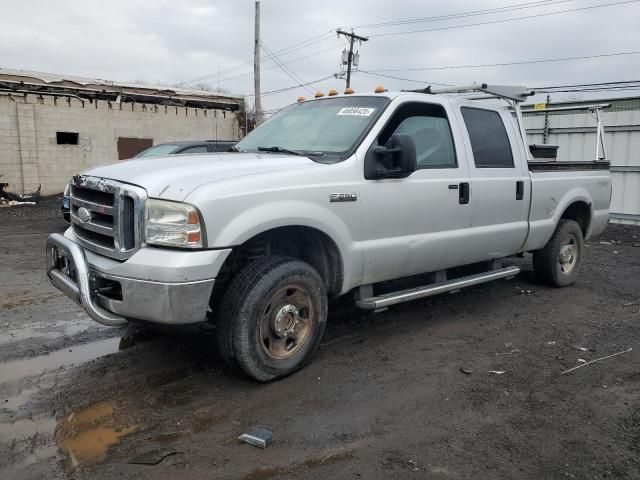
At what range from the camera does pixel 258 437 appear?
3.02m

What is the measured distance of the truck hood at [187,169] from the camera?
329 cm

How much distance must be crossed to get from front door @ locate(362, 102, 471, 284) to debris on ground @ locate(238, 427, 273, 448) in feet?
5.14

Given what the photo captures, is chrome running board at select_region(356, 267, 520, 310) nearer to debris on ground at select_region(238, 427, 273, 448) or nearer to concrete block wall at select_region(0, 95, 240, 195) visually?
debris on ground at select_region(238, 427, 273, 448)

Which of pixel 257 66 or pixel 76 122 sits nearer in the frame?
pixel 76 122

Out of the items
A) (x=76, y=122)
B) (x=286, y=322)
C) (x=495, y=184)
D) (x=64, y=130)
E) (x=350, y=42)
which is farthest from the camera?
(x=350, y=42)

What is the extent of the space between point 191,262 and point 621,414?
286cm

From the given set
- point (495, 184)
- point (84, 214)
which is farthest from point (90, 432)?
point (495, 184)

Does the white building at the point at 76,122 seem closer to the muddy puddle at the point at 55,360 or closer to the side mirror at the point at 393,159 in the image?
the muddy puddle at the point at 55,360

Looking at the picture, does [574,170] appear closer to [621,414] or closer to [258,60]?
[621,414]

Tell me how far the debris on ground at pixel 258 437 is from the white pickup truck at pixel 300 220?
0.55 meters

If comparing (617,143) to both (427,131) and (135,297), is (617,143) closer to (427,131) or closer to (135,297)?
(427,131)

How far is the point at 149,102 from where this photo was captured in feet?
65.6

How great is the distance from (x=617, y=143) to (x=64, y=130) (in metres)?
16.5

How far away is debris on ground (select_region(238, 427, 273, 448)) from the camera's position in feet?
9.77
